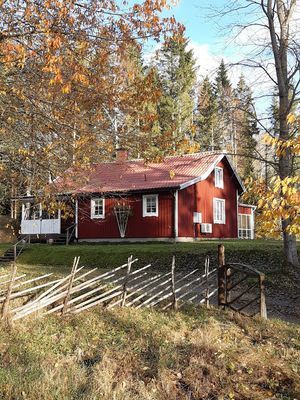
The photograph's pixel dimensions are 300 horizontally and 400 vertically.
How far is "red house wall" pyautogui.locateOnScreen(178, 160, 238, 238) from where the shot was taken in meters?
27.2

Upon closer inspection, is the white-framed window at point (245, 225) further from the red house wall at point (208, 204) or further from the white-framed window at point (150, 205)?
the white-framed window at point (150, 205)

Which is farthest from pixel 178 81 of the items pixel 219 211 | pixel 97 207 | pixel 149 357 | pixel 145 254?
pixel 149 357

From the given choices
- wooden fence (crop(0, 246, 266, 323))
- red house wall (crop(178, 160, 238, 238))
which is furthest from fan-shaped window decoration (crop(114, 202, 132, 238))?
wooden fence (crop(0, 246, 266, 323))

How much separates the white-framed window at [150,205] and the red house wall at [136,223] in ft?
0.64

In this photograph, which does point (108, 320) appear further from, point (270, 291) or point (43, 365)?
point (270, 291)

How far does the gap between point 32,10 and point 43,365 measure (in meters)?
5.35

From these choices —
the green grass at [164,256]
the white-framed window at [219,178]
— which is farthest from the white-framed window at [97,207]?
the white-framed window at [219,178]

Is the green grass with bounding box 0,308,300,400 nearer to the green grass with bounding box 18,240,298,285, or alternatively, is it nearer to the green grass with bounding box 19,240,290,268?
the green grass with bounding box 18,240,298,285

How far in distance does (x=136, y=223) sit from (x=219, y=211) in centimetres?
661

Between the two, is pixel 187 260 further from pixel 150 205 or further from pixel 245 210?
pixel 245 210

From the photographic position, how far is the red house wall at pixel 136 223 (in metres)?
26.8

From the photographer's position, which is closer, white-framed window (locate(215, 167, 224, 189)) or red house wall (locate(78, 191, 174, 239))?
red house wall (locate(78, 191, 174, 239))

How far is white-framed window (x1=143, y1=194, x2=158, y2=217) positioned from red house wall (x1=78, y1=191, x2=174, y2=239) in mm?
195

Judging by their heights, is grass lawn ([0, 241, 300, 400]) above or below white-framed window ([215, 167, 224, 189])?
below
